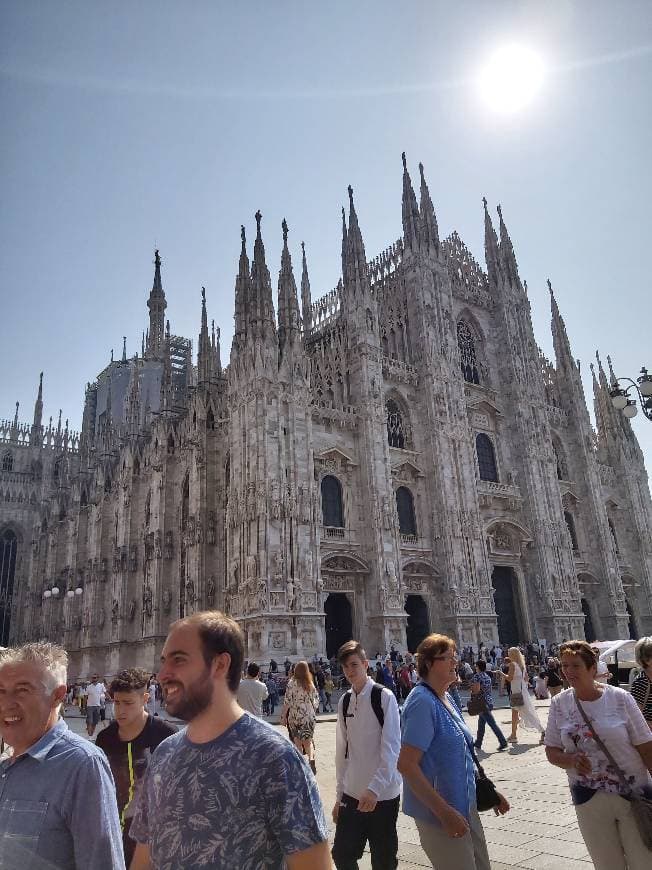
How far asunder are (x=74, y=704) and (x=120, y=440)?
17524 mm

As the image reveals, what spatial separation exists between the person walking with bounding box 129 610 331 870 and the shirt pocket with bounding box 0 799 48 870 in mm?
345

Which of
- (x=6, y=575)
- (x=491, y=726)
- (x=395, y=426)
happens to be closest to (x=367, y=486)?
(x=395, y=426)

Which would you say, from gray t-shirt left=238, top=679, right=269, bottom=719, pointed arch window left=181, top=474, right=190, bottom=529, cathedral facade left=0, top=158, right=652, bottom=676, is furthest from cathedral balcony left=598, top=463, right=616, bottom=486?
gray t-shirt left=238, top=679, right=269, bottom=719

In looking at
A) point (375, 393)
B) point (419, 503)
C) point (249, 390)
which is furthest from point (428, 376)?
point (249, 390)

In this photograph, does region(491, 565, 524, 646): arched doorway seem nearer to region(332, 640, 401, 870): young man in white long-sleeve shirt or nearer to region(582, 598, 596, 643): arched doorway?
region(582, 598, 596, 643): arched doorway

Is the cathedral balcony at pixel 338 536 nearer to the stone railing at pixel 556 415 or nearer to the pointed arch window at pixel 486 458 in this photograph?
the pointed arch window at pixel 486 458

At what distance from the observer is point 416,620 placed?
94.1ft

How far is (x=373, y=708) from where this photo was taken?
451 cm

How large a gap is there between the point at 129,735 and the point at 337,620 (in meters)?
22.9

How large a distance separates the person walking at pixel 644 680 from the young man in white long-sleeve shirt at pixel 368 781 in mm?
1784

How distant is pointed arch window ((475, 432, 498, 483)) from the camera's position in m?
34.5

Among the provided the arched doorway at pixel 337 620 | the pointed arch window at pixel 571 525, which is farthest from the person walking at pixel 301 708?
the pointed arch window at pixel 571 525

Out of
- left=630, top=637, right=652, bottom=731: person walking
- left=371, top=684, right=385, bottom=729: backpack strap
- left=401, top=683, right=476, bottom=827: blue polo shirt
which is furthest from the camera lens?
left=371, top=684, right=385, bottom=729: backpack strap

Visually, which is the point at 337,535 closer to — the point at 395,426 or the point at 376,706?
the point at 395,426
